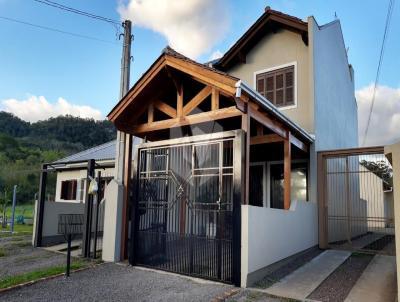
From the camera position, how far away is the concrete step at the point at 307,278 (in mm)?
5289

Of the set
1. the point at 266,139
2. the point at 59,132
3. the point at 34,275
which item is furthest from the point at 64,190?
the point at 59,132

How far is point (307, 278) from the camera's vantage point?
6.24 m

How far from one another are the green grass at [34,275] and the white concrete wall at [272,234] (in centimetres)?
394

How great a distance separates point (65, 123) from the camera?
47344 mm

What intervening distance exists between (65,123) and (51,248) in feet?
136

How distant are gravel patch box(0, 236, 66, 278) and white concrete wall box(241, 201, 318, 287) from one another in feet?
15.7

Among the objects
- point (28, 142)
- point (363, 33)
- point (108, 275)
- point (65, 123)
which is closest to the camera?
point (108, 275)

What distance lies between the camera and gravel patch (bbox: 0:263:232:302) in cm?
504

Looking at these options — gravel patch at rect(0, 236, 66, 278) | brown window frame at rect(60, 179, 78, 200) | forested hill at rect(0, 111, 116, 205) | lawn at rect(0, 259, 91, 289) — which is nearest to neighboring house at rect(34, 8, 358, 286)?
lawn at rect(0, 259, 91, 289)

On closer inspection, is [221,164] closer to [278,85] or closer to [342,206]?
[278,85]

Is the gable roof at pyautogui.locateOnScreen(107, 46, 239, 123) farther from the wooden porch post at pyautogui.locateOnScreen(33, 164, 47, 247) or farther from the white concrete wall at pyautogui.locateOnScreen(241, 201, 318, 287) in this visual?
the wooden porch post at pyautogui.locateOnScreen(33, 164, 47, 247)

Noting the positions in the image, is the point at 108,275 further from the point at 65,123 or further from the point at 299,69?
the point at 65,123

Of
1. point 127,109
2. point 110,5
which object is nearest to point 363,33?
point 110,5

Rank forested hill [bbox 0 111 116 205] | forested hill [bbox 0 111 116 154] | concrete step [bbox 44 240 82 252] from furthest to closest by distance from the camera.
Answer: forested hill [bbox 0 111 116 154], forested hill [bbox 0 111 116 205], concrete step [bbox 44 240 82 252]
